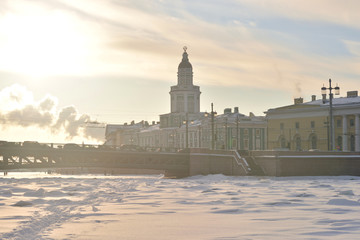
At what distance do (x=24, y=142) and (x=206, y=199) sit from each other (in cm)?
4410

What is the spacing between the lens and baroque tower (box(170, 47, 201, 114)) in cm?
16975

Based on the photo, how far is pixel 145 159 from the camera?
265 ft

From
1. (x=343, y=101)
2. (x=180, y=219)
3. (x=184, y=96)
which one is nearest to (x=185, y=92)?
(x=184, y=96)

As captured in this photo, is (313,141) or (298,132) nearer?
(313,141)

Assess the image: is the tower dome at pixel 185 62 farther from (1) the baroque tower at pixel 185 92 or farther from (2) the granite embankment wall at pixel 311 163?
(2) the granite embankment wall at pixel 311 163

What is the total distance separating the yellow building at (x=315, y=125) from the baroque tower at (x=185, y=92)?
62234mm

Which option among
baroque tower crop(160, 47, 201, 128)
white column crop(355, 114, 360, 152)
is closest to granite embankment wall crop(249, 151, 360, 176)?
white column crop(355, 114, 360, 152)

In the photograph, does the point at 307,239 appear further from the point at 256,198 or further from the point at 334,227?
the point at 256,198

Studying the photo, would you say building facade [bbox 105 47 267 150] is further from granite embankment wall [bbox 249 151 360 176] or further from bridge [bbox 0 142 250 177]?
granite embankment wall [bbox 249 151 360 176]

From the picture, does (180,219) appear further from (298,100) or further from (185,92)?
(185,92)

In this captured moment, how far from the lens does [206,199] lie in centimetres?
3472

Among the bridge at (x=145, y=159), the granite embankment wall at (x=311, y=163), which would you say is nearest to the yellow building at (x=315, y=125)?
the granite embankment wall at (x=311, y=163)

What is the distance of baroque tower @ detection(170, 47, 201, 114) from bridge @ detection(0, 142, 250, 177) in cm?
8910

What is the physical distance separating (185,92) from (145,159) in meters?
89.7
